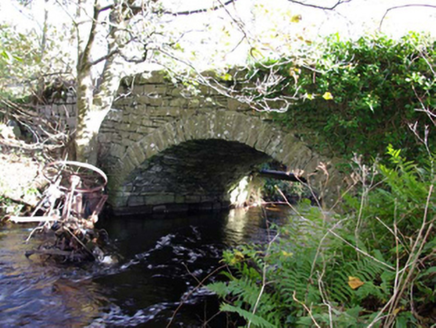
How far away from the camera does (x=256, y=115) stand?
5547 millimetres

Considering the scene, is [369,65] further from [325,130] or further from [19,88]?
[19,88]

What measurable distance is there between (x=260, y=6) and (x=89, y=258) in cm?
378

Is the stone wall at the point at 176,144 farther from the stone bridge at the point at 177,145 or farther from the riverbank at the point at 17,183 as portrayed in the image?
the riverbank at the point at 17,183

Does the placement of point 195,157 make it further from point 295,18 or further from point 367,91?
point 295,18

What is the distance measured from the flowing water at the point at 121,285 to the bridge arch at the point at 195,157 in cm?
118

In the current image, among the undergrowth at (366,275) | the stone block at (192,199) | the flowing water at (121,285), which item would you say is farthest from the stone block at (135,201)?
the undergrowth at (366,275)

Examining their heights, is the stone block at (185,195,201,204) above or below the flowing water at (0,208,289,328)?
above

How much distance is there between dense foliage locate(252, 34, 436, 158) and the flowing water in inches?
65.0

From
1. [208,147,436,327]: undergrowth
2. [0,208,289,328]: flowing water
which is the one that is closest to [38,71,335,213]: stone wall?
[0,208,289,328]: flowing water

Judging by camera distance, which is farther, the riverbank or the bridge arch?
the riverbank

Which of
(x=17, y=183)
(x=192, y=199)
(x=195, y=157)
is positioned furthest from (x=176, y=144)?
(x=192, y=199)

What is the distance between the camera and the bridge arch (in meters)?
5.33

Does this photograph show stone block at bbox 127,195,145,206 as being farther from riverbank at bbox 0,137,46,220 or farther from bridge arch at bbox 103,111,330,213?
riverbank at bbox 0,137,46,220

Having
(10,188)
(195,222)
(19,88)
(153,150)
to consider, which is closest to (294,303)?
(153,150)
